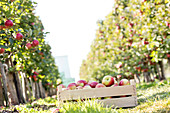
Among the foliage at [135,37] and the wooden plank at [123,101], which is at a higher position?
the foliage at [135,37]

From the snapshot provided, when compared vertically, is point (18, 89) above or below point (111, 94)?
above

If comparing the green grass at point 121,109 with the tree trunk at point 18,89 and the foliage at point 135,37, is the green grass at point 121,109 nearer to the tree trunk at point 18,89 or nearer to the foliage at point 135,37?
the tree trunk at point 18,89

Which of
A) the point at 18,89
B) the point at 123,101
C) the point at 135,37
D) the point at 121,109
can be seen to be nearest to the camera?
the point at 121,109

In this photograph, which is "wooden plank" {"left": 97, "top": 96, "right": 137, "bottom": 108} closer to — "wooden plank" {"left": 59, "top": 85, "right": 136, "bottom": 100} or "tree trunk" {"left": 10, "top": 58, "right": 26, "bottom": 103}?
"wooden plank" {"left": 59, "top": 85, "right": 136, "bottom": 100}

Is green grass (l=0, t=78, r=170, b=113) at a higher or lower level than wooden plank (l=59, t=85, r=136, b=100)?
lower

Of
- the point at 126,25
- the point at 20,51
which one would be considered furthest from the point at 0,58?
the point at 126,25

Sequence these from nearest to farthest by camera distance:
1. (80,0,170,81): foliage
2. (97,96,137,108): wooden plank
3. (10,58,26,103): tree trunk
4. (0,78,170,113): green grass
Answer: (0,78,170,113): green grass → (97,96,137,108): wooden plank → (10,58,26,103): tree trunk → (80,0,170,81): foliage

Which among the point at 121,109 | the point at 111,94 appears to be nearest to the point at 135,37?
the point at 111,94

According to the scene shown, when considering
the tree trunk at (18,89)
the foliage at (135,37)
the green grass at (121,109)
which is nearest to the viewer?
the green grass at (121,109)

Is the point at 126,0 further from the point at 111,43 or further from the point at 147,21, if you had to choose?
the point at 147,21

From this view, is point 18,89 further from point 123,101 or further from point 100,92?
point 123,101

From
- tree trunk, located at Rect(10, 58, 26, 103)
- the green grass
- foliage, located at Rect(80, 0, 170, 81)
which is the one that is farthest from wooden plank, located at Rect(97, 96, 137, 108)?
foliage, located at Rect(80, 0, 170, 81)

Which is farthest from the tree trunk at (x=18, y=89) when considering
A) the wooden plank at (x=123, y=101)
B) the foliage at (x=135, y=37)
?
the foliage at (x=135, y=37)

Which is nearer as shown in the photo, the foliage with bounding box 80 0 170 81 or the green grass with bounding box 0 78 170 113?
the green grass with bounding box 0 78 170 113
